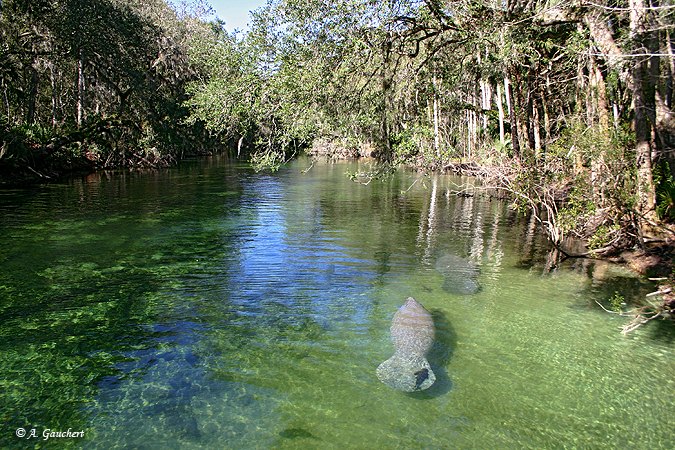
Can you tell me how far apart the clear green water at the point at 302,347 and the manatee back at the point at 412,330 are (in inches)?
8.7

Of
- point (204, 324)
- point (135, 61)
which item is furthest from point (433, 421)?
point (135, 61)

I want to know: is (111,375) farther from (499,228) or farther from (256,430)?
(499,228)

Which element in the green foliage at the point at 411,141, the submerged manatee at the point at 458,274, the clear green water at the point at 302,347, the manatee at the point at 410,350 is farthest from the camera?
the green foliage at the point at 411,141

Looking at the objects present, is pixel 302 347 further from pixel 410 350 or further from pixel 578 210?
pixel 578 210

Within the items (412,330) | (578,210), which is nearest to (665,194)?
(578,210)

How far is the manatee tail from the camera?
234 inches

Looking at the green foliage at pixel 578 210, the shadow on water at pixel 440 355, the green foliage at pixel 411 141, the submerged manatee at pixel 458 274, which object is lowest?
the shadow on water at pixel 440 355

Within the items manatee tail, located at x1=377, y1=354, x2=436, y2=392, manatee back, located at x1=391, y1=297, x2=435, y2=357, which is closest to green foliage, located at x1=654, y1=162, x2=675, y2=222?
manatee back, located at x1=391, y1=297, x2=435, y2=357

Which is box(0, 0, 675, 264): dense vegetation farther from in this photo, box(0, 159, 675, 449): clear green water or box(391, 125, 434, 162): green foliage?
box(0, 159, 675, 449): clear green water

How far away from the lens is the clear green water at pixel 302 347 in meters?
5.21

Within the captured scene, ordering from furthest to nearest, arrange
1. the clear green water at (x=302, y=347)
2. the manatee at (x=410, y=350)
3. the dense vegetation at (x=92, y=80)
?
the dense vegetation at (x=92, y=80), the manatee at (x=410, y=350), the clear green water at (x=302, y=347)

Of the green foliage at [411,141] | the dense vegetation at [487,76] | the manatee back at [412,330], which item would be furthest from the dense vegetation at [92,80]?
the manatee back at [412,330]

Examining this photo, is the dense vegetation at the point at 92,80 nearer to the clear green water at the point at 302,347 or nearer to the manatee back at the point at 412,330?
the clear green water at the point at 302,347

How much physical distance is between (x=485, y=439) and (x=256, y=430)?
250 cm
